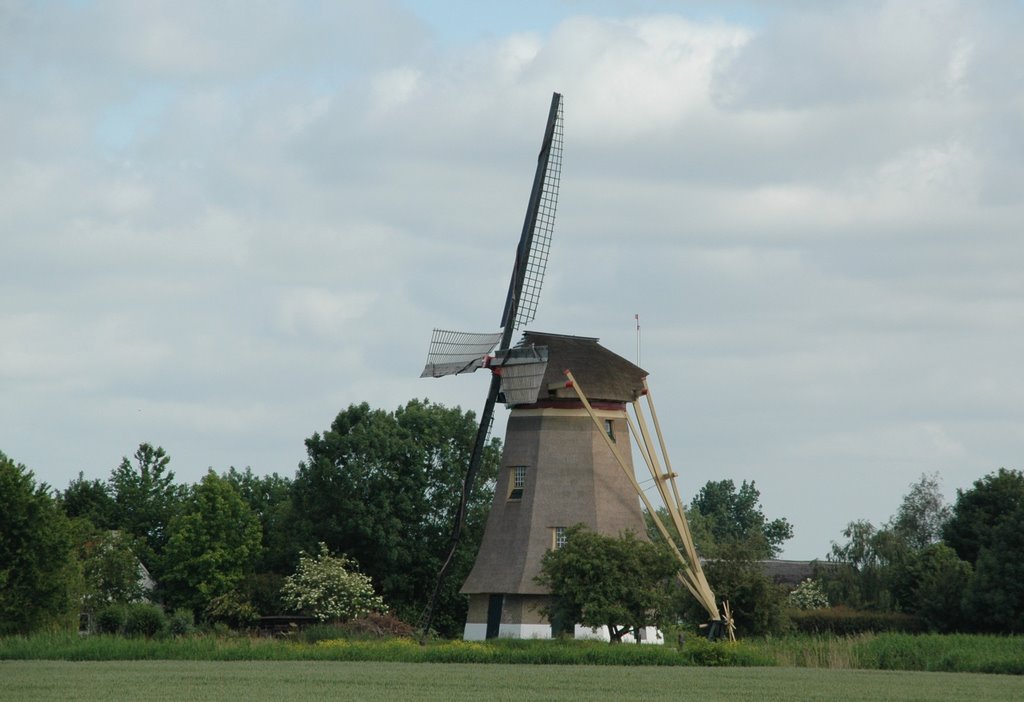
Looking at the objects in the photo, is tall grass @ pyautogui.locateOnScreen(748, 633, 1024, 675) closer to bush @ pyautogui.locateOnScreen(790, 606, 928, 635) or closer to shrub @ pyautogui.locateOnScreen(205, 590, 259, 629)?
bush @ pyautogui.locateOnScreen(790, 606, 928, 635)

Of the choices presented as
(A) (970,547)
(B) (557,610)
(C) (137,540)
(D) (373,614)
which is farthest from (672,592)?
(C) (137,540)

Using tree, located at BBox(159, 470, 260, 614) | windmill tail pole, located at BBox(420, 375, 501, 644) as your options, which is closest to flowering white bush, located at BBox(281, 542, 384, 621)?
windmill tail pole, located at BBox(420, 375, 501, 644)

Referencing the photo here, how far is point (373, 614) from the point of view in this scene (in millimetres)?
53062

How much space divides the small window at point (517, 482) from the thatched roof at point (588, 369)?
97.8 inches

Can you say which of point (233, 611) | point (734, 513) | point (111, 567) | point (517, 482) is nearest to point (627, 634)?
point (517, 482)

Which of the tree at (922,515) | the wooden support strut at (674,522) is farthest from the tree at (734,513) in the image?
the wooden support strut at (674,522)

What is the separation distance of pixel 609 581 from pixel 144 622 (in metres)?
14.9

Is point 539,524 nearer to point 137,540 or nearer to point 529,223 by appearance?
point 529,223

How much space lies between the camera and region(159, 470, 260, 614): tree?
63.6m

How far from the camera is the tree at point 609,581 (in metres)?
42.7

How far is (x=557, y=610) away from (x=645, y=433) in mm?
6838

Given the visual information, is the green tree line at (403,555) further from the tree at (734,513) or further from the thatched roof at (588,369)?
the tree at (734,513)

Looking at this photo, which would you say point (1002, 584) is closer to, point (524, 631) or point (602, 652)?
point (524, 631)

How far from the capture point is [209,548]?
6406cm
